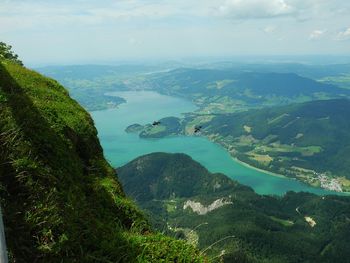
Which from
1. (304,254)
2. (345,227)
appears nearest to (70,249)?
(304,254)

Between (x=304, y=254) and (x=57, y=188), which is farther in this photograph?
(x=304, y=254)

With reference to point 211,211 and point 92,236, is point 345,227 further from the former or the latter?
point 92,236

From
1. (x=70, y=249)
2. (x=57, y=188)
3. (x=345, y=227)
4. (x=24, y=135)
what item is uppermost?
(x=24, y=135)

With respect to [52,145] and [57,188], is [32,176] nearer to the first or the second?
[57,188]

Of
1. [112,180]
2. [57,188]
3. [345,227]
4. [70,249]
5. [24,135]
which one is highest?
[24,135]

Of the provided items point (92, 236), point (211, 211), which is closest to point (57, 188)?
point (92, 236)

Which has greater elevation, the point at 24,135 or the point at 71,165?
the point at 24,135

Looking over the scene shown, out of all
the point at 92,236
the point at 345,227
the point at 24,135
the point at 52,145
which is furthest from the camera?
the point at 345,227

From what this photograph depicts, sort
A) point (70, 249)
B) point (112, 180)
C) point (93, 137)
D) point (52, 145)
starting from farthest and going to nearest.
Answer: point (93, 137)
point (112, 180)
point (52, 145)
point (70, 249)

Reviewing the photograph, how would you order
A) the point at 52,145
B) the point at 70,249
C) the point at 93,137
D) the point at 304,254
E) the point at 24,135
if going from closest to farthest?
the point at 70,249, the point at 24,135, the point at 52,145, the point at 93,137, the point at 304,254
